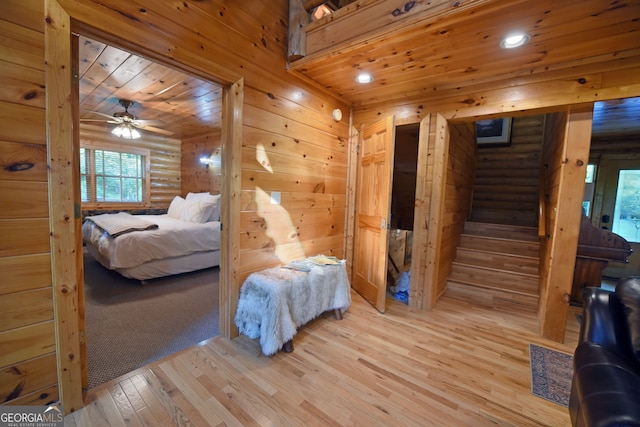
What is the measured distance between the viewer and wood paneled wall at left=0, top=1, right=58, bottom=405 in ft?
3.77

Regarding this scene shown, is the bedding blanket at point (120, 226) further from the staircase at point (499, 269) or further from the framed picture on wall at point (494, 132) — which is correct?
the framed picture on wall at point (494, 132)

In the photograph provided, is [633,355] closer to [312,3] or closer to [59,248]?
[59,248]

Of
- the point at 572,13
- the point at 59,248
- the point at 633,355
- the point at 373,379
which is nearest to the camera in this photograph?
the point at 633,355

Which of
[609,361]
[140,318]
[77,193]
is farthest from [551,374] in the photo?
[140,318]

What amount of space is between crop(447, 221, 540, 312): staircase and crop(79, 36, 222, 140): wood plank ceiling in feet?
11.9

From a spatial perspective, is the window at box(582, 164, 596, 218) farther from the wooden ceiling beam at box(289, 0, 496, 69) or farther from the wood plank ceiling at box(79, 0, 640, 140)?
the wooden ceiling beam at box(289, 0, 496, 69)

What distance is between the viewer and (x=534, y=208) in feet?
14.7

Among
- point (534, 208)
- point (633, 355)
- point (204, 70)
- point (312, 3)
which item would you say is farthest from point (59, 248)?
point (534, 208)

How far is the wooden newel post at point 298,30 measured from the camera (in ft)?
7.23

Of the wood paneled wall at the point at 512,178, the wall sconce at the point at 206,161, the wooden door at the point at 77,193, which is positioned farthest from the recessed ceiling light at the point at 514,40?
the wall sconce at the point at 206,161

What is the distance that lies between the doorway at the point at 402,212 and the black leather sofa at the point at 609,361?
181 centimetres

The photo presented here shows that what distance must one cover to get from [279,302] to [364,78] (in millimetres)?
2196

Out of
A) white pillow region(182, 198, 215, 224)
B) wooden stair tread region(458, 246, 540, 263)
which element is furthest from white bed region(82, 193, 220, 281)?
wooden stair tread region(458, 246, 540, 263)

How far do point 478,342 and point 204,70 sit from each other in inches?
122
